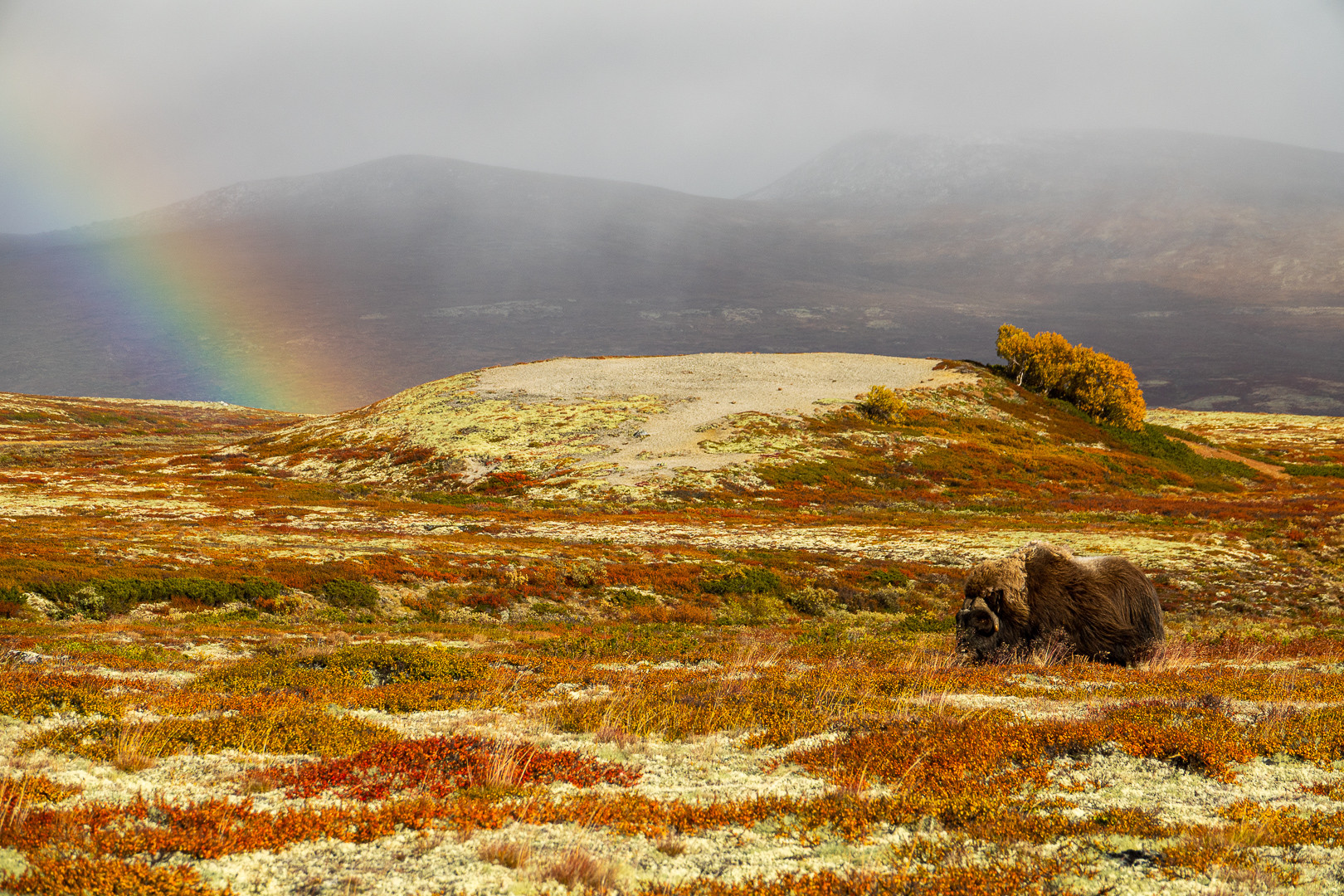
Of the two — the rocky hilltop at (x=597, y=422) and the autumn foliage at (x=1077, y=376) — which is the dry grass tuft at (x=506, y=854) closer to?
the rocky hilltop at (x=597, y=422)

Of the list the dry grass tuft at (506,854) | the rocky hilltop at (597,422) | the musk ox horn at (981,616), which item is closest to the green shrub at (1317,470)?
the rocky hilltop at (597,422)

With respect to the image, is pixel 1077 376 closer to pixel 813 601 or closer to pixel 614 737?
pixel 813 601

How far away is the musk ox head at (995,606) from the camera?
1538 cm

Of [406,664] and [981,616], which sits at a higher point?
[981,616]

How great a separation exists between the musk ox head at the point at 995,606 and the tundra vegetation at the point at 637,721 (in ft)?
1.87

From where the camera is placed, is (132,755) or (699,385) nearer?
(132,755)

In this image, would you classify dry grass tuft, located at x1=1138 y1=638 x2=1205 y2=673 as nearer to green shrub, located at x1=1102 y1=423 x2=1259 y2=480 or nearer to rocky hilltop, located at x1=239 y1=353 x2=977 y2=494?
rocky hilltop, located at x1=239 y1=353 x2=977 y2=494

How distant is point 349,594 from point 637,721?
20598mm

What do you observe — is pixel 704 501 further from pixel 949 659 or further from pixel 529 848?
Answer: pixel 529 848

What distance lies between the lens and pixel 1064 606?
15.1 meters

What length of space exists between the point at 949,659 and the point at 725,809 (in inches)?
417

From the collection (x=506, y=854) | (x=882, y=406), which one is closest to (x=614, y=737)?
(x=506, y=854)

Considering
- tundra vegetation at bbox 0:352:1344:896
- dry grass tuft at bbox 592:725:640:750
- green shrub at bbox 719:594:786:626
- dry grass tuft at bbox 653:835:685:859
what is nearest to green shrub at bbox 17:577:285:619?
tundra vegetation at bbox 0:352:1344:896

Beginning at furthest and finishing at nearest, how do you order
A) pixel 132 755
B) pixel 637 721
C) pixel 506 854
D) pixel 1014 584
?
pixel 1014 584, pixel 637 721, pixel 132 755, pixel 506 854
